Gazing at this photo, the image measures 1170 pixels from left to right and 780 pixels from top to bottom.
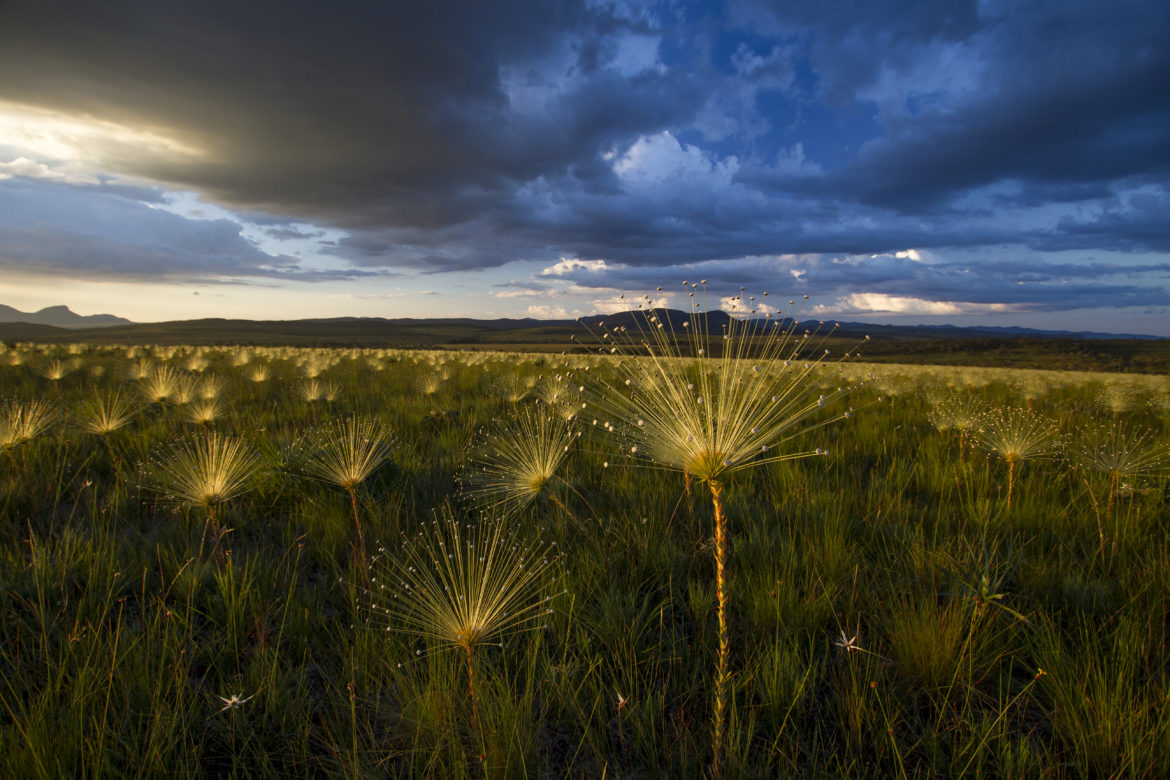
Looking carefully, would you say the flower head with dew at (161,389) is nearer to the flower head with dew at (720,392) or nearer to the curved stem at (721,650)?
the flower head with dew at (720,392)

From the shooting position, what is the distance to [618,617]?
2295 mm

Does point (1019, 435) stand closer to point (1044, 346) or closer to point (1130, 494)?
point (1130, 494)

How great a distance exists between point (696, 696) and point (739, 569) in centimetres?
99

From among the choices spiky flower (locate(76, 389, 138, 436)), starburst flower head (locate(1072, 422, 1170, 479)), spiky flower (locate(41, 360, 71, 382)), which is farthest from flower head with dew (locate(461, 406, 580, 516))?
spiky flower (locate(41, 360, 71, 382))

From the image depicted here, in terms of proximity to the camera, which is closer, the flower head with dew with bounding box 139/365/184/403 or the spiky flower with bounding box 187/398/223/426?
the spiky flower with bounding box 187/398/223/426

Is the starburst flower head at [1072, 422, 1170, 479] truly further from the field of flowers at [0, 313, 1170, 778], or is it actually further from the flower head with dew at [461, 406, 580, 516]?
the flower head with dew at [461, 406, 580, 516]

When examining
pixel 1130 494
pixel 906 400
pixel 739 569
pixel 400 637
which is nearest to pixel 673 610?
pixel 739 569

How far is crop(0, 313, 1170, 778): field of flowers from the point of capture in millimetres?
1708

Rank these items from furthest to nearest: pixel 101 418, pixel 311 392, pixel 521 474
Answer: pixel 311 392
pixel 101 418
pixel 521 474

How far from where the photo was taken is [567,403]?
5625 millimetres

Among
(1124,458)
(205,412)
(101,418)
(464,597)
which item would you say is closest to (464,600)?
(464,597)

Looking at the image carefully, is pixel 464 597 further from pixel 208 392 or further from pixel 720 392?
pixel 208 392

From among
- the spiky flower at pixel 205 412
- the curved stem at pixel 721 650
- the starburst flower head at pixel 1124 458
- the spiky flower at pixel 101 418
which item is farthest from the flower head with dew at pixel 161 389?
the starburst flower head at pixel 1124 458

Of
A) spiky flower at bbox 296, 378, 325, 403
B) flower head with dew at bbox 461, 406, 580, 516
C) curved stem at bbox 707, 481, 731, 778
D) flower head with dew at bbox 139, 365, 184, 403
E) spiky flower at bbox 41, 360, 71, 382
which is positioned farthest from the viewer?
spiky flower at bbox 41, 360, 71, 382
